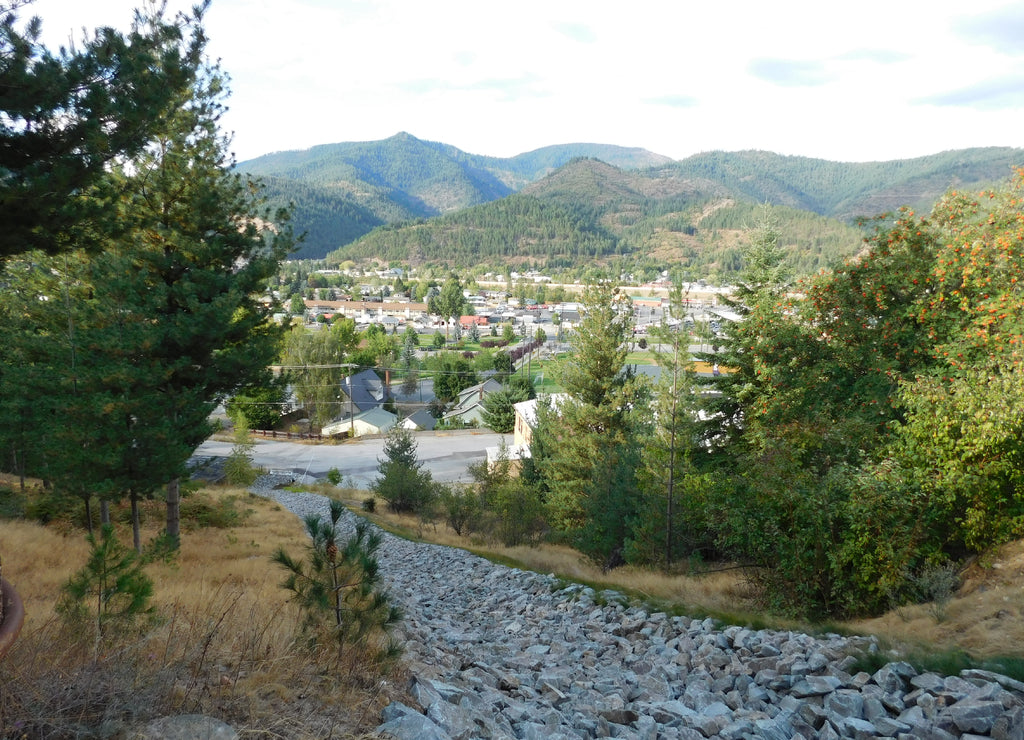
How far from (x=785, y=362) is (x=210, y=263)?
1307 cm

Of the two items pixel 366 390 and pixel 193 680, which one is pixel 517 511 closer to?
pixel 193 680

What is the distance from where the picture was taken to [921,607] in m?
6.75

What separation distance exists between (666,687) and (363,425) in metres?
52.8

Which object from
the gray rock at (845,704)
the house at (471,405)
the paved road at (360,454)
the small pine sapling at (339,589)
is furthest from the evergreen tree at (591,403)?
the house at (471,405)

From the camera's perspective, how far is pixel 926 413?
8.71 metres

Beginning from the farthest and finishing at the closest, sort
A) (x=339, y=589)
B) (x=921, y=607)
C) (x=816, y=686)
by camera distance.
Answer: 1. (x=921, y=607)
2. (x=816, y=686)
3. (x=339, y=589)

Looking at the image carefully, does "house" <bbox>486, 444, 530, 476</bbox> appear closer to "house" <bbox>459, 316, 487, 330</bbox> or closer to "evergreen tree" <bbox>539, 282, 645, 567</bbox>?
"evergreen tree" <bbox>539, 282, 645, 567</bbox>

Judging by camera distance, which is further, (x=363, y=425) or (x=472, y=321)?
(x=472, y=321)

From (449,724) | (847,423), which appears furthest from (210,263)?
(847,423)

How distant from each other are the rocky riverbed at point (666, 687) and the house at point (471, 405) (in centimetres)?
4875

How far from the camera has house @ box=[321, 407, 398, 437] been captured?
54688 millimetres

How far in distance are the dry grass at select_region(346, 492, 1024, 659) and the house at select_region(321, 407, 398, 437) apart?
45.0 metres

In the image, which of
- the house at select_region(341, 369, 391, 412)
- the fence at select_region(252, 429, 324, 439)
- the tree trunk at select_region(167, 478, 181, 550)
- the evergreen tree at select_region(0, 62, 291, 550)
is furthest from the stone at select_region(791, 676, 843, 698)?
the house at select_region(341, 369, 391, 412)

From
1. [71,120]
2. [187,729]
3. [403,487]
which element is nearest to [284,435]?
[403,487]
